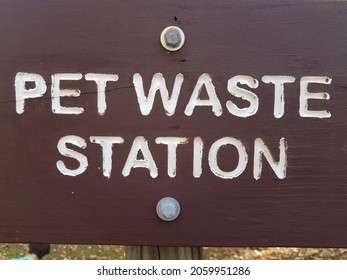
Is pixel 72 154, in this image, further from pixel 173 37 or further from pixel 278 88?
pixel 278 88

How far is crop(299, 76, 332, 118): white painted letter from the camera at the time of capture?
1.10 meters

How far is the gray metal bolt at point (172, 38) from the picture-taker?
3.59 ft

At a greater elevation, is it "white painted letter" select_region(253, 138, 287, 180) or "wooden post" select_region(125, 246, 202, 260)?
"white painted letter" select_region(253, 138, 287, 180)

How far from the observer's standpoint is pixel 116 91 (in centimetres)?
111

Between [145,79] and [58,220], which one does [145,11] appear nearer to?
[145,79]

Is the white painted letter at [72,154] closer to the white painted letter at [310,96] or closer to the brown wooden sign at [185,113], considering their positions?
the brown wooden sign at [185,113]

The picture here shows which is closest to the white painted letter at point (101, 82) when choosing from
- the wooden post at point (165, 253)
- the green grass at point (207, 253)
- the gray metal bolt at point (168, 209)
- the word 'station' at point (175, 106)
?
the word 'station' at point (175, 106)

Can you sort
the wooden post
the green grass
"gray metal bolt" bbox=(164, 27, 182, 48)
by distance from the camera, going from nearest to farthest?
"gray metal bolt" bbox=(164, 27, 182, 48) → the wooden post → the green grass

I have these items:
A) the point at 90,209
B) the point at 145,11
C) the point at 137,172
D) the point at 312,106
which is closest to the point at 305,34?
the point at 312,106

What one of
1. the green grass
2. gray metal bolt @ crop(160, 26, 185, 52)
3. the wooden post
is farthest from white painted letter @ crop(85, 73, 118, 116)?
the green grass

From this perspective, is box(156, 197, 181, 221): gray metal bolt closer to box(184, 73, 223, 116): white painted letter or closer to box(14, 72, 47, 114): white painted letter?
box(184, 73, 223, 116): white painted letter

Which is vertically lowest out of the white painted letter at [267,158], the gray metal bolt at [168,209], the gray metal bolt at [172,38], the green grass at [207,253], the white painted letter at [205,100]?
the green grass at [207,253]

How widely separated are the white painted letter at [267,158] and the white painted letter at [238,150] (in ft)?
0.08

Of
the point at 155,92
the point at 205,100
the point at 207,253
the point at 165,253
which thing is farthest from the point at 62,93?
the point at 207,253
